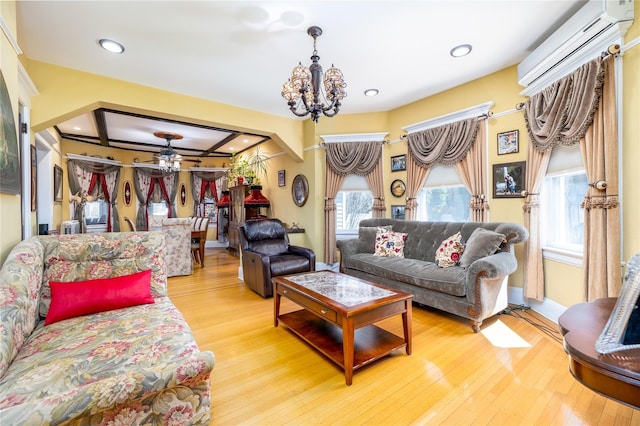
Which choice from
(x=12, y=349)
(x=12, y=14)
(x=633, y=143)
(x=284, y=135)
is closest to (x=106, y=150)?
(x=284, y=135)

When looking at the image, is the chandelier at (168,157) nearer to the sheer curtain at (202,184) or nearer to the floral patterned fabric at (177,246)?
the floral patterned fabric at (177,246)

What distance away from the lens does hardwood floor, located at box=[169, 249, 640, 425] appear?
159 cm

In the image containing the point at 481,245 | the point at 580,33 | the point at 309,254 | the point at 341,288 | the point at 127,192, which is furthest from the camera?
the point at 127,192

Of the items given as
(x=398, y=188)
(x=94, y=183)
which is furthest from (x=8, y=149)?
(x=94, y=183)

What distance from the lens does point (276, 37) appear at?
2635mm

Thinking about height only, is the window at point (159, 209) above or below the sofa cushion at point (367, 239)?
above

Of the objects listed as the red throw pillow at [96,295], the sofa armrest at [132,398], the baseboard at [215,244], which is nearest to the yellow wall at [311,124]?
the red throw pillow at [96,295]

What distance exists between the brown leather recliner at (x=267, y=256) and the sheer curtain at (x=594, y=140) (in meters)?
3.01

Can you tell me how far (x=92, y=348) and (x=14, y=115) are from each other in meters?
1.97

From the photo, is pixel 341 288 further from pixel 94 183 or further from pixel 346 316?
pixel 94 183

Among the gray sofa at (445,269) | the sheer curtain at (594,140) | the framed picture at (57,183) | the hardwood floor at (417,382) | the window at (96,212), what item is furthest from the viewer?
the window at (96,212)

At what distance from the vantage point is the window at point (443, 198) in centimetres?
395

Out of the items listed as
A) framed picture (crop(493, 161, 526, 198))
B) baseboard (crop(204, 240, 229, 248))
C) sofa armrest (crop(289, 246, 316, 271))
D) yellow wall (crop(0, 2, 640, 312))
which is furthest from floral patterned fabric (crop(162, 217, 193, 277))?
framed picture (crop(493, 161, 526, 198))

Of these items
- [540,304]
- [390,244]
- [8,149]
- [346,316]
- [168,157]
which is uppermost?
[168,157]
